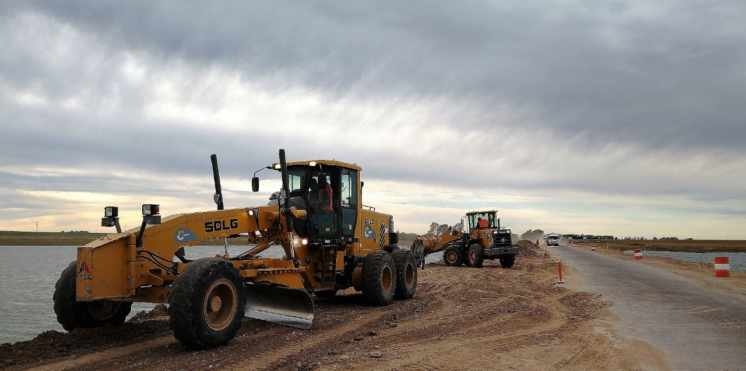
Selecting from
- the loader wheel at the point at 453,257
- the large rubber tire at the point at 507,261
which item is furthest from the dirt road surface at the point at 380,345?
the loader wheel at the point at 453,257

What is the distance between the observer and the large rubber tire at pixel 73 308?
27.9 feet

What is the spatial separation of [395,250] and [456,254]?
14704mm

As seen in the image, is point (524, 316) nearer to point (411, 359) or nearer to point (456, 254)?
point (411, 359)

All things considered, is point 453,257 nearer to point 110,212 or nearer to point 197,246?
point 197,246

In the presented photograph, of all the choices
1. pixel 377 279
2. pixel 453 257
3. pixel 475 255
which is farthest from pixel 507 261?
pixel 377 279

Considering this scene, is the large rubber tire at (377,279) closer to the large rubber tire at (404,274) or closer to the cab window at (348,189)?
the large rubber tire at (404,274)

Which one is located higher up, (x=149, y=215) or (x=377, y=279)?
(x=149, y=215)

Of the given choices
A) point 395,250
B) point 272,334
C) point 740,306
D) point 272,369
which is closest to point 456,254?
point 395,250

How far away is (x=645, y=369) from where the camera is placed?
22.7 ft

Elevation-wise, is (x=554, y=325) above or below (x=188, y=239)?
below

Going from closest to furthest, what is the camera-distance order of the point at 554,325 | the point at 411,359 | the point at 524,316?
the point at 411,359, the point at 554,325, the point at 524,316

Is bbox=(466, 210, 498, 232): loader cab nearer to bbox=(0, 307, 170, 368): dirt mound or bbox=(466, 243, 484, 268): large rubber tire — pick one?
bbox=(466, 243, 484, 268): large rubber tire

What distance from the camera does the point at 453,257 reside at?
94.9 ft

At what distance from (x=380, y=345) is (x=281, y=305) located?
219 centimetres
